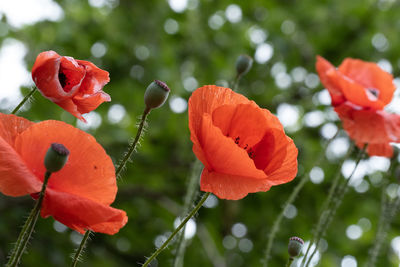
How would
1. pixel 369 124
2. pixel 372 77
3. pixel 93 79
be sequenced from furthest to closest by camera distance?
pixel 372 77 < pixel 369 124 < pixel 93 79

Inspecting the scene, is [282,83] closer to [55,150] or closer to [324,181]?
[324,181]

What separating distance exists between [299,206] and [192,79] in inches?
49.8

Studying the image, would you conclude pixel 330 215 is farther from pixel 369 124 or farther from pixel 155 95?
pixel 155 95

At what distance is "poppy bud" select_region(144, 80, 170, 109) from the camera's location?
75cm

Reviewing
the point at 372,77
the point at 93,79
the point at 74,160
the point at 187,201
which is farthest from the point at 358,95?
the point at 74,160

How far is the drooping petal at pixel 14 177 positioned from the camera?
62 centimetres

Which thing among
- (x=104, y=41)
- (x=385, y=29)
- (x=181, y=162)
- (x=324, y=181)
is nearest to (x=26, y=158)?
(x=181, y=162)

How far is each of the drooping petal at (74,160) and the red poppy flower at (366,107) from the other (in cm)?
61

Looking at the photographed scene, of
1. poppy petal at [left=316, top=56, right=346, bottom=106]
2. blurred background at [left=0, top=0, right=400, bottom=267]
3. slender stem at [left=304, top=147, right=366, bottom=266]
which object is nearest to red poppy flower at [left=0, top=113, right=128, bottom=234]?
slender stem at [left=304, top=147, right=366, bottom=266]

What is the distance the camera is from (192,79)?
3.67m

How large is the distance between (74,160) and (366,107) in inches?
30.5

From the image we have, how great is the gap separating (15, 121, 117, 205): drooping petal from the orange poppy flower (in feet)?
0.45

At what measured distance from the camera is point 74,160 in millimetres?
659

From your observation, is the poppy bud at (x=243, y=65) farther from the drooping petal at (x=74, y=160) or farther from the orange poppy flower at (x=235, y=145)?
the drooping petal at (x=74, y=160)
